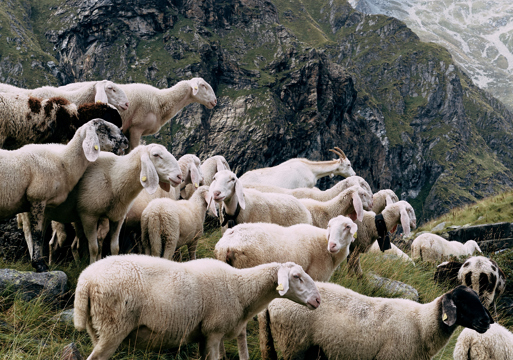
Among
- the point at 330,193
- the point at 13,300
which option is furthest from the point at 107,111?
the point at 330,193

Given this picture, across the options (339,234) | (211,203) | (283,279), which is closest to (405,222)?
(339,234)

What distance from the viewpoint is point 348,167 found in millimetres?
16391

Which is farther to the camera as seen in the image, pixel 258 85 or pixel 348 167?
pixel 258 85

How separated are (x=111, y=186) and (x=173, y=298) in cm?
264

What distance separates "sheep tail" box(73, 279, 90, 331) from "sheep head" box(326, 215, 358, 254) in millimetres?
3553

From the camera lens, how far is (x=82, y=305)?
401 cm

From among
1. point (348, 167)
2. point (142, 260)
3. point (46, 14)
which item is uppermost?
point (142, 260)

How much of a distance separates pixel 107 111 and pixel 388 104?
189691 mm

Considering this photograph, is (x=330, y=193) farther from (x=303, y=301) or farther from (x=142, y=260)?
(x=142, y=260)

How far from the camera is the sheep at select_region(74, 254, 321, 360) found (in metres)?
4.02

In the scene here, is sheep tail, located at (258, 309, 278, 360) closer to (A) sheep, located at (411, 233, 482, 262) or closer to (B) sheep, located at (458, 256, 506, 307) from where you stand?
(B) sheep, located at (458, 256, 506, 307)

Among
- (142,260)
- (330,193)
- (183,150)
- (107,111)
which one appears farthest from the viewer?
(183,150)

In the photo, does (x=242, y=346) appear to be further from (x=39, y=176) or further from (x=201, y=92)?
(x=201, y=92)

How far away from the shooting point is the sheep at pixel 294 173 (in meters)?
13.1
